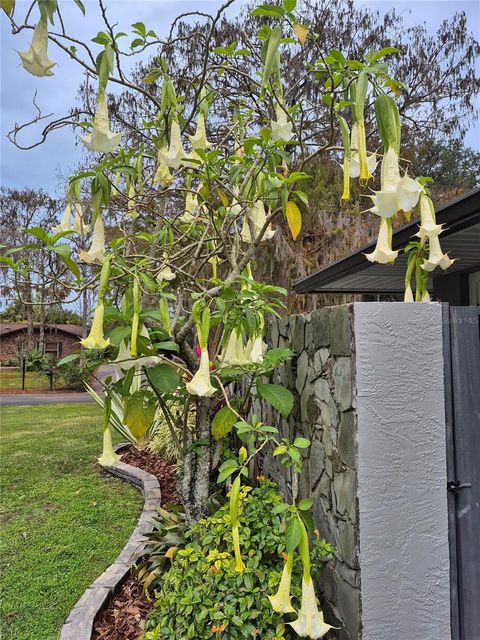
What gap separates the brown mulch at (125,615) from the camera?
2.15 metres

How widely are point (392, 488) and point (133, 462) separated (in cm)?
400

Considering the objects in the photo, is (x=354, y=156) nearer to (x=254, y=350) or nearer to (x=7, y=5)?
(x=254, y=350)

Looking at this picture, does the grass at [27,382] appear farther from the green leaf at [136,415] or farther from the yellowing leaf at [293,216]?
the yellowing leaf at [293,216]

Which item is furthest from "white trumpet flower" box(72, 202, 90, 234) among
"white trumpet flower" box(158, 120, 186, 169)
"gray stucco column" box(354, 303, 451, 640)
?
"gray stucco column" box(354, 303, 451, 640)

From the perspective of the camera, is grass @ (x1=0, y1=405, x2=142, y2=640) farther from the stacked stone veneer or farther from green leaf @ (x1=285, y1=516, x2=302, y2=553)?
the stacked stone veneer

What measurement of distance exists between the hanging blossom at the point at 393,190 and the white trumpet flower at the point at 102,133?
890mm

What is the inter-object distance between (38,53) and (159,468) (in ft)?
13.5

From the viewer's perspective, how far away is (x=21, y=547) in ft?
10.2

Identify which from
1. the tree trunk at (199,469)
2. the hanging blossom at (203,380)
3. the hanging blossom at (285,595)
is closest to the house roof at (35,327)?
the tree trunk at (199,469)

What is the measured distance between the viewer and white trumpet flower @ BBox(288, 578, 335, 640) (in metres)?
1.62

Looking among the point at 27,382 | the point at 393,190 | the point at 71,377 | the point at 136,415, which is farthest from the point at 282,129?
the point at 27,382

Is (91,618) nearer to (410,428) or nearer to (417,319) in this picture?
(410,428)

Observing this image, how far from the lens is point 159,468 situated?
491 centimetres

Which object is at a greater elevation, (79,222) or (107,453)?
(79,222)
